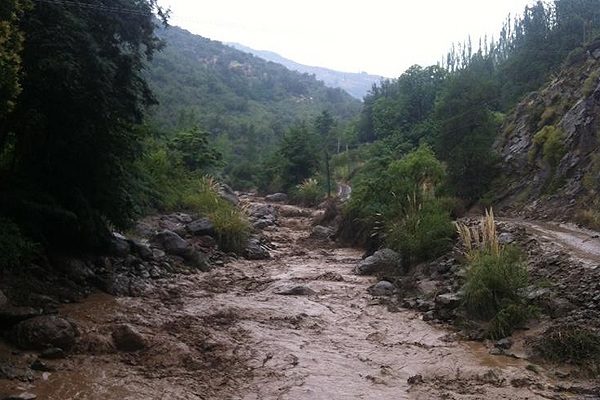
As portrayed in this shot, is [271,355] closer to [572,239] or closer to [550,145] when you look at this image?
[572,239]

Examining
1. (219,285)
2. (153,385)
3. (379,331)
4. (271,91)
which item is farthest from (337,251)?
(271,91)

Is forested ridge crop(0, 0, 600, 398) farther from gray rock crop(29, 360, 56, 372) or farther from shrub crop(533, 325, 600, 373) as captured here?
gray rock crop(29, 360, 56, 372)

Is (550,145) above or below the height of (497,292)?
above

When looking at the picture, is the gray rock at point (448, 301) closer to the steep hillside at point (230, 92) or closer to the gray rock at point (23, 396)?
the gray rock at point (23, 396)

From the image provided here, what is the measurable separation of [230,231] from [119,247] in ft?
17.2

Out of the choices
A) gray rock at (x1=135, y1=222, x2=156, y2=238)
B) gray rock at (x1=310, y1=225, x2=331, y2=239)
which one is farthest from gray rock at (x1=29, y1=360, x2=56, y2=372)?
gray rock at (x1=310, y1=225, x2=331, y2=239)

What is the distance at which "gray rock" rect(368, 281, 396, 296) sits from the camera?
12.4m

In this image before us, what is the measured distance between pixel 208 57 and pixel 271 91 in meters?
23.2

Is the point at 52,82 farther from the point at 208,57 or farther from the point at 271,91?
the point at 208,57

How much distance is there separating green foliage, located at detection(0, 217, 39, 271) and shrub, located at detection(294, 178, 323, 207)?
30.3 m

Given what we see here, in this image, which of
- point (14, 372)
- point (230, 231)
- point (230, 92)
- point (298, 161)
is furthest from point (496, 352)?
point (230, 92)

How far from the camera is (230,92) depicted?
9825 centimetres

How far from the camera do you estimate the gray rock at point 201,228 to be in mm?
16938

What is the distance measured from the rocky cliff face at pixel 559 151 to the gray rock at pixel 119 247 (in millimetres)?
12556
